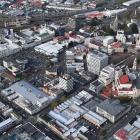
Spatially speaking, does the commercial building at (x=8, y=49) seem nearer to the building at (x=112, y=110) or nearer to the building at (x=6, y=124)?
the building at (x=6, y=124)

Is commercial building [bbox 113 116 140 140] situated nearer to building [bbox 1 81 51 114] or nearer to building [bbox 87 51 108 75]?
building [bbox 1 81 51 114]

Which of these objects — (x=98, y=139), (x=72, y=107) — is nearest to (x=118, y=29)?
(x=72, y=107)

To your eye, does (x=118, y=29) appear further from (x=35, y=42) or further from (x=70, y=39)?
(x=35, y=42)

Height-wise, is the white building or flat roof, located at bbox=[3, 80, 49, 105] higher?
the white building

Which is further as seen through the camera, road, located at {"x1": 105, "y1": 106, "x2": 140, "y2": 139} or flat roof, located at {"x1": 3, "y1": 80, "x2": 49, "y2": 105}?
flat roof, located at {"x1": 3, "y1": 80, "x2": 49, "y2": 105}

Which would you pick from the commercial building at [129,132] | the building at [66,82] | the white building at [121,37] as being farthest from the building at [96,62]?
the commercial building at [129,132]

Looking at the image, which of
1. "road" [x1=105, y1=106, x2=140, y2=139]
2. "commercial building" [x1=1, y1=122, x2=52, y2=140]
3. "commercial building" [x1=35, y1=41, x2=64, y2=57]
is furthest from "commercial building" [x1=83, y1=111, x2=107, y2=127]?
"commercial building" [x1=35, y1=41, x2=64, y2=57]

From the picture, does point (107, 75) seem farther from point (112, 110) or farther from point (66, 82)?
point (112, 110)

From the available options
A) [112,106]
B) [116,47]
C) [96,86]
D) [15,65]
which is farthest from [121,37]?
[112,106]
